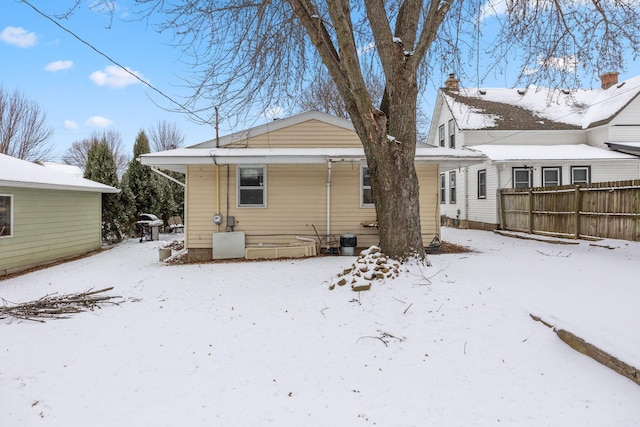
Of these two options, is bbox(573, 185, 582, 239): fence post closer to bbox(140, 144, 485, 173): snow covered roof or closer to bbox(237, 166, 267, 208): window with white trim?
bbox(140, 144, 485, 173): snow covered roof

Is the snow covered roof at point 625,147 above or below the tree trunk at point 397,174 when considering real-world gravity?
above

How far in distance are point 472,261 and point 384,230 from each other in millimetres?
2415

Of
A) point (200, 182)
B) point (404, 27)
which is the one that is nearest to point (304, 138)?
point (200, 182)

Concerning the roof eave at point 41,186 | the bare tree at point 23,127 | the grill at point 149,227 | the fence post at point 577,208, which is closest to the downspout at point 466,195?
the fence post at point 577,208

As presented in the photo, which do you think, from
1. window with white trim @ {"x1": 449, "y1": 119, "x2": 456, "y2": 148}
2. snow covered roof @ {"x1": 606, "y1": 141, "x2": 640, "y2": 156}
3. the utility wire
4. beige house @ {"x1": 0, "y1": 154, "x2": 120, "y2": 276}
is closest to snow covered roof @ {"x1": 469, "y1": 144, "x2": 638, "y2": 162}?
snow covered roof @ {"x1": 606, "y1": 141, "x2": 640, "y2": 156}

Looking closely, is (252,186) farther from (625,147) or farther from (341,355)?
(625,147)

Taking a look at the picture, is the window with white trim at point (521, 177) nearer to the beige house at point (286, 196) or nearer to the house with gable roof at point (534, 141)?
the house with gable roof at point (534, 141)

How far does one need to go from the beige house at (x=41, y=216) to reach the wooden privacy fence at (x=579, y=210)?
49.3ft

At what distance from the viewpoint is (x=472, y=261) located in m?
7.81

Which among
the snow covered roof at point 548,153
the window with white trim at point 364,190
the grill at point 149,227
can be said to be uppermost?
the snow covered roof at point 548,153

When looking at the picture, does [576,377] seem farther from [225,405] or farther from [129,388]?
[129,388]

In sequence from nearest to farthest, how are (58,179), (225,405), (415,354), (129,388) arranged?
(225,405) → (129,388) → (415,354) → (58,179)

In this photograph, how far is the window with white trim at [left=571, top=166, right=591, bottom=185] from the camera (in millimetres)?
15617

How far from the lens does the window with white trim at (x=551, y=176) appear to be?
51.8 ft
